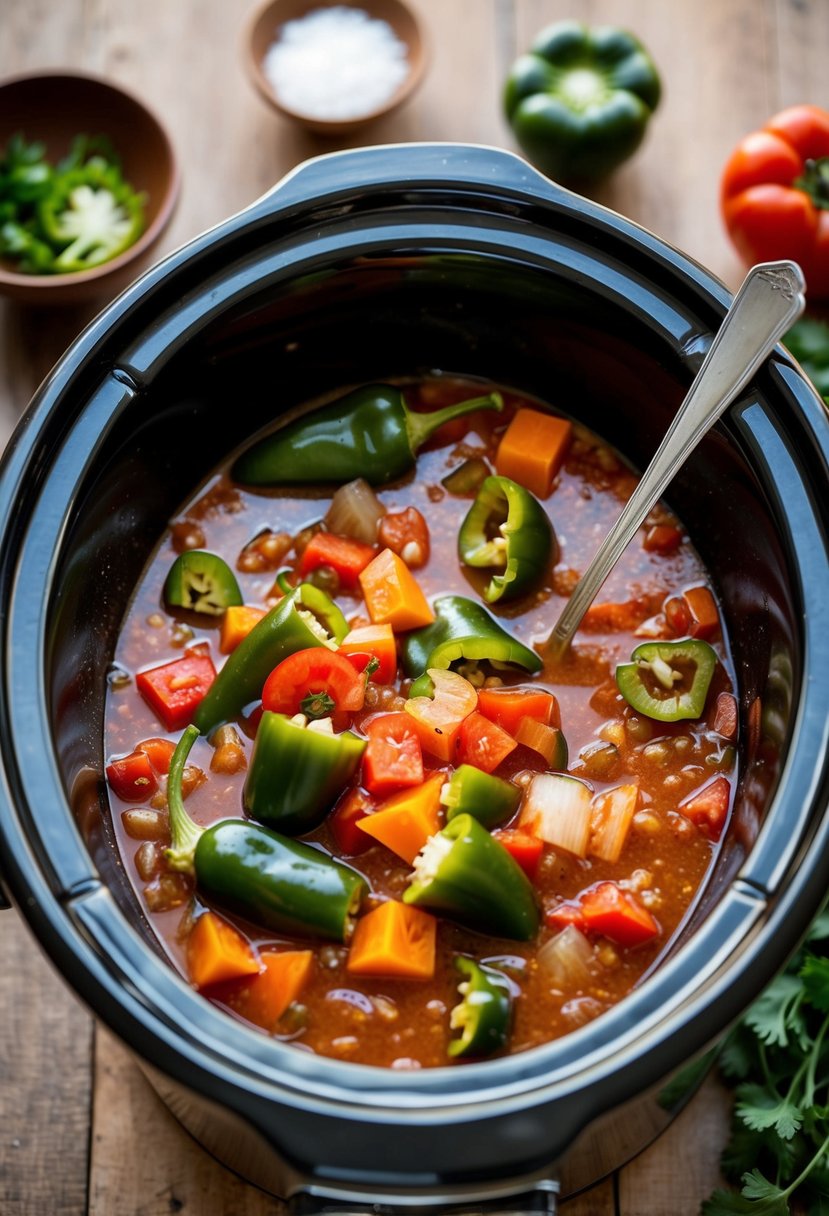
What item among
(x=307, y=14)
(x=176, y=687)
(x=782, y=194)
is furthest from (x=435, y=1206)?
(x=307, y=14)

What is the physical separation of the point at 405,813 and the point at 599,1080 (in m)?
0.74

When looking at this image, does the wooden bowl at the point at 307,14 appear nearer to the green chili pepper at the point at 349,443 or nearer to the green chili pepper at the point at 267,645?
the green chili pepper at the point at 349,443

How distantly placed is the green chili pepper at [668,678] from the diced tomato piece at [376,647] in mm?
509

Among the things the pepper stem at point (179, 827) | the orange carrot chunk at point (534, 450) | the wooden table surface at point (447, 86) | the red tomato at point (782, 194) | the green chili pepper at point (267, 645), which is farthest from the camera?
the wooden table surface at point (447, 86)

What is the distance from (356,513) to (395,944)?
41.0 inches

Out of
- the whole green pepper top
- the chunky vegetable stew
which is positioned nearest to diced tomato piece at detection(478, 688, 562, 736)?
the chunky vegetable stew

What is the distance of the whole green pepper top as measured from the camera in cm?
363

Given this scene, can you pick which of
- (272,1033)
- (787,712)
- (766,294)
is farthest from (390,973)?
(766,294)

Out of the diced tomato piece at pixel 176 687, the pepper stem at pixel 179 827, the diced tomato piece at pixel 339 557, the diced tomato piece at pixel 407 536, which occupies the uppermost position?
the diced tomato piece at pixel 407 536

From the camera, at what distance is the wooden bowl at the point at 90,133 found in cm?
348

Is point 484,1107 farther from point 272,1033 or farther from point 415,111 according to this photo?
point 415,111

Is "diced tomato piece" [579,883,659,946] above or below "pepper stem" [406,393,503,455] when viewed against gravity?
below

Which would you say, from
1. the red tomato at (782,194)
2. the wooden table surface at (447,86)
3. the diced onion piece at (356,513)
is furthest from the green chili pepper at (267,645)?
the red tomato at (782,194)

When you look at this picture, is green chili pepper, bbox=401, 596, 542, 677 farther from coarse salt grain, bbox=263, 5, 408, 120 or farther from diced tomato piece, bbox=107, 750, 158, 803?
coarse salt grain, bbox=263, 5, 408, 120
